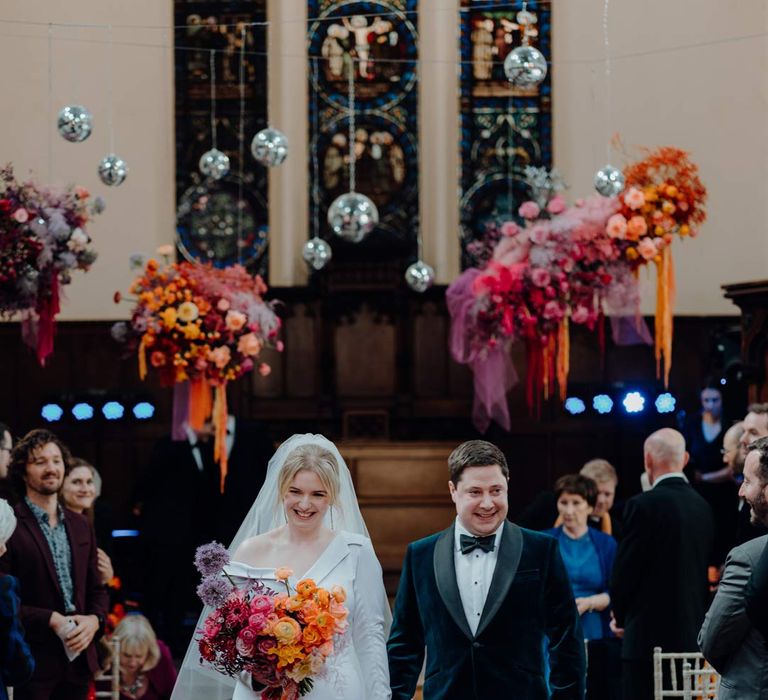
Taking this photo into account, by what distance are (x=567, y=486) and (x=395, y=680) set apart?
2.68m

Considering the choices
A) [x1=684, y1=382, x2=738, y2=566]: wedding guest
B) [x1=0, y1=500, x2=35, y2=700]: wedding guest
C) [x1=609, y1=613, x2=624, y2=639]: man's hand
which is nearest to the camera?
[x1=0, y1=500, x2=35, y2=700]: wedding guest

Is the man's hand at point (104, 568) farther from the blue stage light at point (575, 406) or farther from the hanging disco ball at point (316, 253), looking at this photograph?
the blue stage light at point (575, 406)

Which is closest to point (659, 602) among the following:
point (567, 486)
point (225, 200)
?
point (567, 486)

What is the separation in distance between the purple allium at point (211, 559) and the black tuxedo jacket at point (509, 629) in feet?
1.91

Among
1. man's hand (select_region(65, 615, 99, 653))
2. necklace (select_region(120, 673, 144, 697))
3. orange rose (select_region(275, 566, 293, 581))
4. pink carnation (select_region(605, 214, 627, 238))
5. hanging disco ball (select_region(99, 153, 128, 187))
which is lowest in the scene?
necklace (select_region(120, 673, 144, 697))

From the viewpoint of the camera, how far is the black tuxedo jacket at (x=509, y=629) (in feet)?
14.4

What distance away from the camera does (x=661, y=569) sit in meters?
6.41

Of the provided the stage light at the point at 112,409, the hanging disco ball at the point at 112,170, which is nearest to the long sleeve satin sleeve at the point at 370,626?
the hanging disco ball at the point at 112,170

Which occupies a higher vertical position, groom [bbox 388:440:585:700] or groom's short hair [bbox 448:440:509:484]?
groom's short hair [bbox 448:440:509:484]

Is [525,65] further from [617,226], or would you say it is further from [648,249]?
[648,249]

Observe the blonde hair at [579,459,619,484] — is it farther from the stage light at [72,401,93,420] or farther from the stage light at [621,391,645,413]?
the stage light at [72,401,93,420]

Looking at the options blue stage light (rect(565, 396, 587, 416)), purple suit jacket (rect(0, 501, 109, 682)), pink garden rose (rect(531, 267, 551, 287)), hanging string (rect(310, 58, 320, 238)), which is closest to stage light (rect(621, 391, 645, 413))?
blue stage light (rect(565, 396, 587, 416))

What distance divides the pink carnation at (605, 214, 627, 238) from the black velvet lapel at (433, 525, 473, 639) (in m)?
4.49

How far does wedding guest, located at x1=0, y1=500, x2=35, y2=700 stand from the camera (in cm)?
485
